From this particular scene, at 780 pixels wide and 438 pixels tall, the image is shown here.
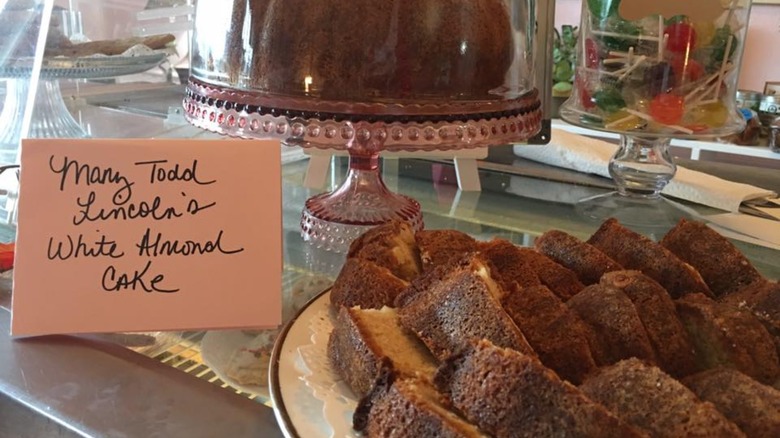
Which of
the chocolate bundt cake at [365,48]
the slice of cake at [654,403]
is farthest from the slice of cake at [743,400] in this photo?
the chocolate bundt cake at [365,48]

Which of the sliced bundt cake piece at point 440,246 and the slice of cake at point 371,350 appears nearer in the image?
the slice of cake at point 371,350

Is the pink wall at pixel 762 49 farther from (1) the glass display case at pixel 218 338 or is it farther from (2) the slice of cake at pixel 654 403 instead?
(2) the slice of cake at pixel 654 403

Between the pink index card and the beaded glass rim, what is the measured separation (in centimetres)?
10

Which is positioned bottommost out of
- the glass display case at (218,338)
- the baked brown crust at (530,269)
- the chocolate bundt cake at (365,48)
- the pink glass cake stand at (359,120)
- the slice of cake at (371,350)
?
the glass display case at (218,338)

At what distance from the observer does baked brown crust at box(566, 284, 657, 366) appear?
0.57m

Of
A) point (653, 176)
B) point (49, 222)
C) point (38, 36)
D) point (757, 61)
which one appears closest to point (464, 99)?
point (49, 222)

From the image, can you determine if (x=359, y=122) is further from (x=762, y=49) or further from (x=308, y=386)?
(x=762, y=49)

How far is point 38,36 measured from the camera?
126cm

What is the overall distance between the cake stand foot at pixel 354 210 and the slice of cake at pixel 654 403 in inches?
19.7

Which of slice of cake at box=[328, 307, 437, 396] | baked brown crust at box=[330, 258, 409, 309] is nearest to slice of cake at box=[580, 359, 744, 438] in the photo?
slice of cake at box=[328, 307, 437, 396]

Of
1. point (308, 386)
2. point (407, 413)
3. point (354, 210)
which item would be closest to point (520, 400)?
point (407, 413)

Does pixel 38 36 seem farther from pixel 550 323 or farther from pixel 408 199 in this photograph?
pixel 550 323

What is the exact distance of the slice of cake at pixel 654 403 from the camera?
17.4 inches

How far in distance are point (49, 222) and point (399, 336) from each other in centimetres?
33
